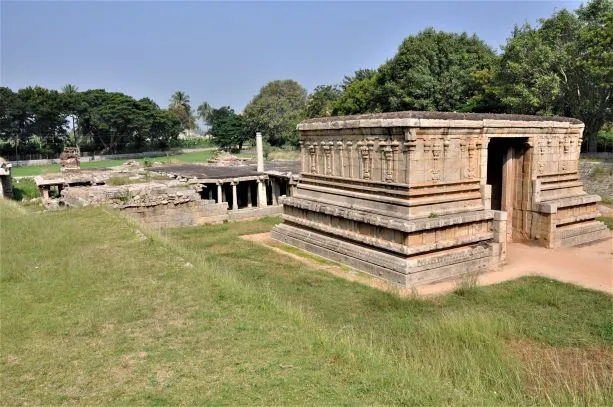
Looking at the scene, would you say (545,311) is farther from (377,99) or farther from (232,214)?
(377,99)

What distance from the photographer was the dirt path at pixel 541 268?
10383 mm

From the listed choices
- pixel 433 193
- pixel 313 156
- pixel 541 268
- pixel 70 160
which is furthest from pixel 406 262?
pixel 70 160

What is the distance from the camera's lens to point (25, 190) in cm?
2970

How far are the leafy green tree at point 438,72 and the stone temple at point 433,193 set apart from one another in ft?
60.6

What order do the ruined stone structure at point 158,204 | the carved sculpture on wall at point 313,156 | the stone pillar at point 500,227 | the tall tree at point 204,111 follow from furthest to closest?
the tall tree at point 204,111, the ruined stone structure at point 158,204, the carved sculpture on wall at point 313,156, the stone pillar at point 500,227

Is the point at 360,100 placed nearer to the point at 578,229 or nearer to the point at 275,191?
the point at 275,191

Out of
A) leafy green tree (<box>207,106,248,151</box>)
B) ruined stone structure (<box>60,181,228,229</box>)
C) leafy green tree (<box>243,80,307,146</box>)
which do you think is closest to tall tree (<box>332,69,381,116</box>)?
leafy green tree (<box>243,80,307,146</box>)

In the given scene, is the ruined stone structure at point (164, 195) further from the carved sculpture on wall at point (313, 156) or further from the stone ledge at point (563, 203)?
the stone ledge at point (563, 203)

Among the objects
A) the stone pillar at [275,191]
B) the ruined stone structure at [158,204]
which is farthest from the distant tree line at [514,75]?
the ruined stone structure at [158,204]

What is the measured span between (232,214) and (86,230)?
8475mm

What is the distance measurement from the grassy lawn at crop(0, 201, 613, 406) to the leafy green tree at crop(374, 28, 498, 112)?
24436 millimetres

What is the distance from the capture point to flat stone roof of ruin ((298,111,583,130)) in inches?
429

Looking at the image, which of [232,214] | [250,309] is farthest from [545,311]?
[232,214]

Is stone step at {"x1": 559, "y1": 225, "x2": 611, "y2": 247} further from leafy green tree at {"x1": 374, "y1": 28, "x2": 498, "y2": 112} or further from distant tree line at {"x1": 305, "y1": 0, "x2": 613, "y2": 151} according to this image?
leafy green tree at {"x1": 374, "y1": 28, "x2": 498, "y2": 112}
